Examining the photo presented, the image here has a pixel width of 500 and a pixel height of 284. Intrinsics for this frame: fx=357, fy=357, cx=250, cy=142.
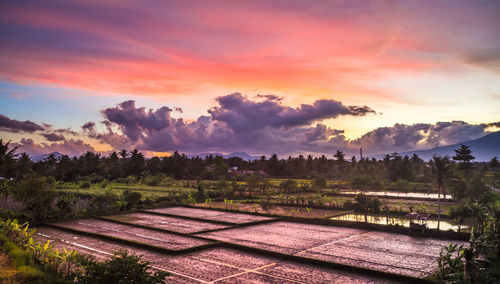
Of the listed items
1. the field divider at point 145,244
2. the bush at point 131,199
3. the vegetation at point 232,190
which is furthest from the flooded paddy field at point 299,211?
the field divider at point 145,244

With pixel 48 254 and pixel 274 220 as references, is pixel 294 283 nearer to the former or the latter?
pixel 48 254

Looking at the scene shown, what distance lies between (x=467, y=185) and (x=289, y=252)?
102 feet

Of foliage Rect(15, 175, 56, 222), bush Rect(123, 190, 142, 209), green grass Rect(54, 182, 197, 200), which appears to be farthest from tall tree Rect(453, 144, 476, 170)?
foliage Rect(15, 175, 56, 222)

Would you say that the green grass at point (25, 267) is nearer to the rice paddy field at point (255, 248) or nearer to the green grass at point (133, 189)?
the rice paddy field at point (255, 248)

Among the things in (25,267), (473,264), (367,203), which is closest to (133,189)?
(367,203)

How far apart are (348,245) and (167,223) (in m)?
14.5

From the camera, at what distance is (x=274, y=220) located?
30.2 meters

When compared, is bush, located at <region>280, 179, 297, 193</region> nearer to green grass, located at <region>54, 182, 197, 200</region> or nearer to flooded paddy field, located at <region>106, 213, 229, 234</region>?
green grass, located at <region>54, 182, 197, 200</region>

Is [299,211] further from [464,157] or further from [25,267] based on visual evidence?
[464,157]

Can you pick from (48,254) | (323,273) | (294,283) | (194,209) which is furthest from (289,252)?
(194,209)

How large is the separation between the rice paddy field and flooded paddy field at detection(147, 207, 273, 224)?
1.38 feet

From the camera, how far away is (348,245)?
819 inches

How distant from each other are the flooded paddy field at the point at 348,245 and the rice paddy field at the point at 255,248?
38 millimetres

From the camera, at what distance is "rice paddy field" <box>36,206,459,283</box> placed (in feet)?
49.9
